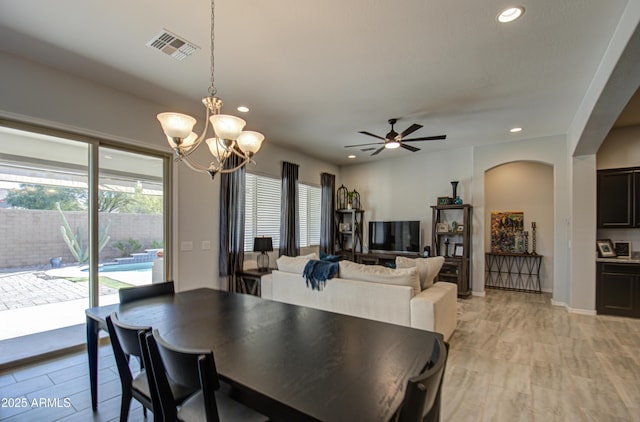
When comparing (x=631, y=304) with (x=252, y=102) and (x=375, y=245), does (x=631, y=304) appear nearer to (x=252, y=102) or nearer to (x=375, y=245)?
(x=375, y=245)

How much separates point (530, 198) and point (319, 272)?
17.6 ft

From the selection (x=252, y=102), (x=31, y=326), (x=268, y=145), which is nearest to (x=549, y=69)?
(x=252, y=102)

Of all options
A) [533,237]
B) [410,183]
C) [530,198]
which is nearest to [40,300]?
[410,183]

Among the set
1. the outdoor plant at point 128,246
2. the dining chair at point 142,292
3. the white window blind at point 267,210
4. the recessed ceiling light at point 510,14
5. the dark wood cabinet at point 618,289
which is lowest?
the dark wood cabinet at point 618,289

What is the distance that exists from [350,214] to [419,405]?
6.88 metres

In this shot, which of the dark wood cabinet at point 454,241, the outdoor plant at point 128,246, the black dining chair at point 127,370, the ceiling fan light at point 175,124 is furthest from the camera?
the dark wood cabinet at point 454,241

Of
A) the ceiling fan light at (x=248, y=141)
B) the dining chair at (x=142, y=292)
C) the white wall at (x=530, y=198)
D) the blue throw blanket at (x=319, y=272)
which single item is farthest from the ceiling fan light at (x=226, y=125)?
the white wall at (x=530, y=198)

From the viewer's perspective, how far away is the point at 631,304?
4266 millimetres

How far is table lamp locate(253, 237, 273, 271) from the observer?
4844 millimetres

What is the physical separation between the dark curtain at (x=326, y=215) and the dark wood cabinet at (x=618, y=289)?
4.84 meters

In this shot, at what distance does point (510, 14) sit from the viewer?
2.19 metres

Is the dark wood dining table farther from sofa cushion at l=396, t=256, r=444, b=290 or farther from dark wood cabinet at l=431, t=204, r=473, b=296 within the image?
dark wood cabinet at l=431, t=204, r=473, b=296

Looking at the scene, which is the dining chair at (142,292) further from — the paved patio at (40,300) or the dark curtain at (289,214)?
the dark curtain at (289,214)

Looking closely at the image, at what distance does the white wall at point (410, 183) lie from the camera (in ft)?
20.3
